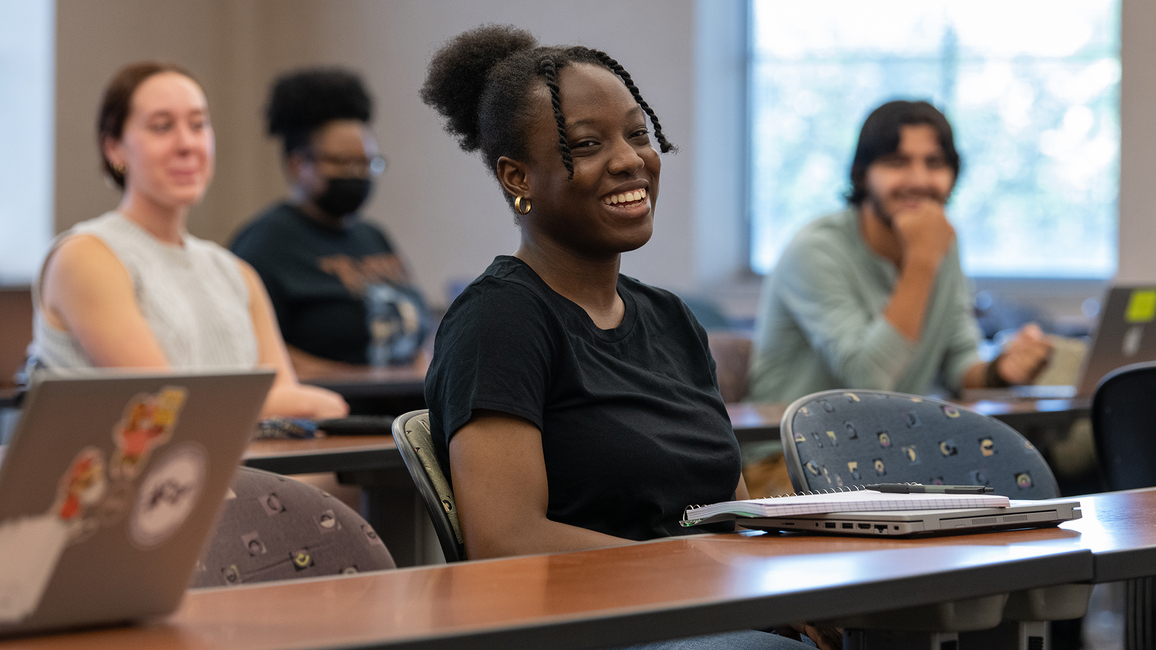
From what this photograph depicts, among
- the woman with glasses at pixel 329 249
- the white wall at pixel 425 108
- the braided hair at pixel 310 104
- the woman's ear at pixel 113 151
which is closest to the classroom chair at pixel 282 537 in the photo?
the woman's ear at pixel 113 151

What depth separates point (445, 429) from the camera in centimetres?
126

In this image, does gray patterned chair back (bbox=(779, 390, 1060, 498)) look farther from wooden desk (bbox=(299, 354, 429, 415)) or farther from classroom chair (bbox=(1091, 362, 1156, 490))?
wooden desk (bbox=(299, 354, 429, 415))

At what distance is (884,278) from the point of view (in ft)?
9.15

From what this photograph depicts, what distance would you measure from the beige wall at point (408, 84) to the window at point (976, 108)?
21.6 inches

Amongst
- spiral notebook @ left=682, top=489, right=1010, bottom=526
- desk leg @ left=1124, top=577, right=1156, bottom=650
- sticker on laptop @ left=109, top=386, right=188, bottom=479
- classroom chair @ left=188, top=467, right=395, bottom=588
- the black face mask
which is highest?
the black face mask

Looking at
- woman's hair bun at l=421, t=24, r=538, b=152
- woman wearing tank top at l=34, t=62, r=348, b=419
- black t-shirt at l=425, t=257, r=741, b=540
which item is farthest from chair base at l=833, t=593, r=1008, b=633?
woman wearing tank top at l=34, t=62, r=348, b=419

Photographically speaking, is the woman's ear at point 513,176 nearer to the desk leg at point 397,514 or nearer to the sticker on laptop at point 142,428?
the sticker on laptop at point 142,428

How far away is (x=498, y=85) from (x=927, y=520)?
0.73 m

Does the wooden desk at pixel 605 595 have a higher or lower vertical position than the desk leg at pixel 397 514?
higher

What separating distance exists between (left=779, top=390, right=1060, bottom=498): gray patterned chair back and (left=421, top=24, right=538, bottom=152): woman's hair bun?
0.58 metres

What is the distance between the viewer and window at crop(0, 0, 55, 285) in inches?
196

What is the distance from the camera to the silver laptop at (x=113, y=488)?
2.32 feet

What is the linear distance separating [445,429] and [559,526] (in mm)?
162

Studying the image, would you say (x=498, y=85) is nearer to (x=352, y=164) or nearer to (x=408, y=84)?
(x=352, y=164)
